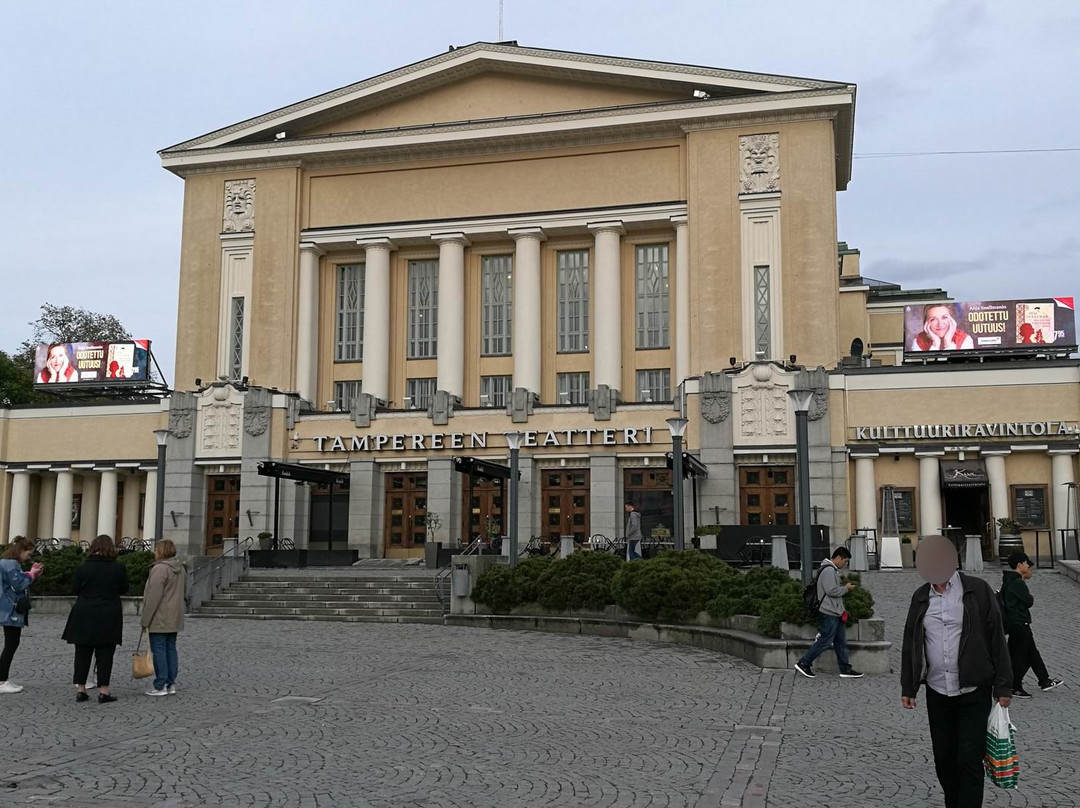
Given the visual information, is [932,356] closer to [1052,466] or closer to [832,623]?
[1052,466]

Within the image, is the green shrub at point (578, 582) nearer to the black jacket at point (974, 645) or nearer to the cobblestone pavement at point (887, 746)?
the cobblestone pavement at point (887, 746)

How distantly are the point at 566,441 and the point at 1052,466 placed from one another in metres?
16.7

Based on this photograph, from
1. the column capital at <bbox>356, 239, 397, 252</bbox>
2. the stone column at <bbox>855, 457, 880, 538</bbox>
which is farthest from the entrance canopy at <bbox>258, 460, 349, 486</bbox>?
the stone column at <bbox>855, 457, 880, 538</bbox>

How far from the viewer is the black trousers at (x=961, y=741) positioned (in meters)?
7.02

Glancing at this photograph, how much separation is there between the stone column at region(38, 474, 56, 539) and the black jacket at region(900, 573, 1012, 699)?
4842cm

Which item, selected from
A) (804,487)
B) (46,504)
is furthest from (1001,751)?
(46,504)

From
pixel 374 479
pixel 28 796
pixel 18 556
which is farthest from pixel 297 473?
pixel 28 796

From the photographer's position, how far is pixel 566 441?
136 feet

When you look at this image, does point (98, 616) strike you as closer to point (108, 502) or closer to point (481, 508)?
point (481, 508)

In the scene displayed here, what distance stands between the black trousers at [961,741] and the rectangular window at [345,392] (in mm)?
40361

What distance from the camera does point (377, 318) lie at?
1788 inches

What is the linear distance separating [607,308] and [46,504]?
87.7 ft

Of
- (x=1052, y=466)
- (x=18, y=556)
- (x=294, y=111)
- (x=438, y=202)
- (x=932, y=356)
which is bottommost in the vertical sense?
(x=18, y=556)

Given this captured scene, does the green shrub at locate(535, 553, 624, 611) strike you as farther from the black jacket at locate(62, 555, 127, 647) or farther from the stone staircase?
the black jacket at locate(62, 555, 127, 647)
